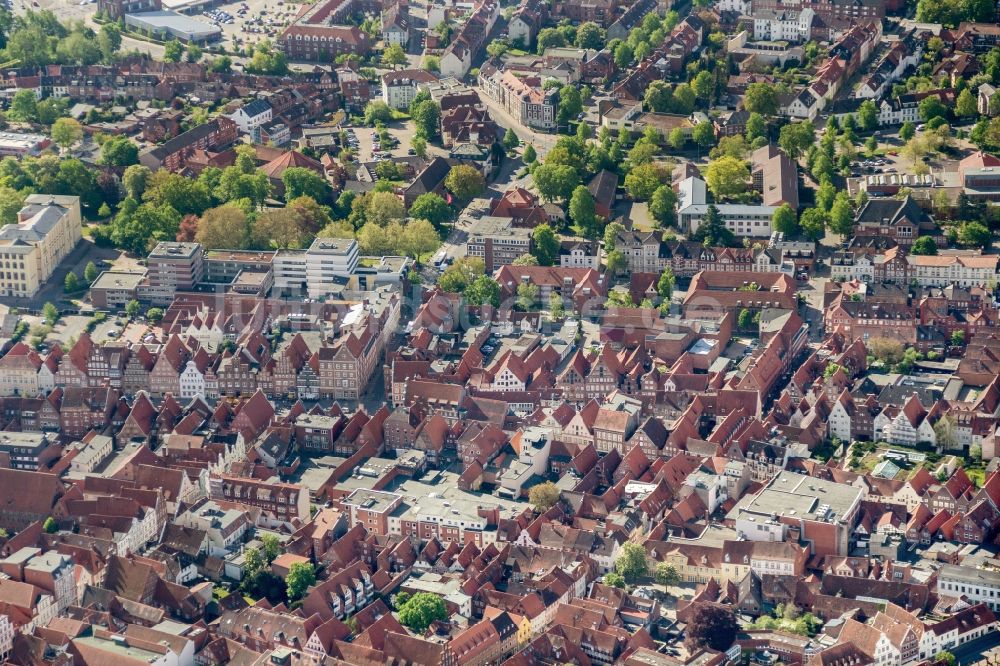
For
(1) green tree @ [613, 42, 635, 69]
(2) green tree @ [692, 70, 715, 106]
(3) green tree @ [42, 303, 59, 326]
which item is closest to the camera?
(3) green tree @ [42, 303, 59, 326]

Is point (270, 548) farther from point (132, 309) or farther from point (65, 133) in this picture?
point (65, 133)

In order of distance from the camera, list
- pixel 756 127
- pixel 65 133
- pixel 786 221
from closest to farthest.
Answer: pixel 786 221, pixel 756 127, pixel 65 133

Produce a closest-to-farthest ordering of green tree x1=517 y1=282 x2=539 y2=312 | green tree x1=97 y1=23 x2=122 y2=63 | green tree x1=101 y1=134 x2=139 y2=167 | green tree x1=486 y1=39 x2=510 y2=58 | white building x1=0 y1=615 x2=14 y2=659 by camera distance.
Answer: white building x1=0 y1=615 x2=14 y2=659 < green tree x1=517 y1=282 x2=539 y2=312 < green tree x1=101 y1=134 x2=139 y2=167 < green tree x1=486 y1=39 x2=510 y2=58 < green tree x1=97 y1=23 x2=122 y2=63

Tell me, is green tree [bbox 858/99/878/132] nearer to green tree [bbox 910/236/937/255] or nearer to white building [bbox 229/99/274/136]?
green tree [bbox 910/236/937/255]

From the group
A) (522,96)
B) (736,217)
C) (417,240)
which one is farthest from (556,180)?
(522,96)

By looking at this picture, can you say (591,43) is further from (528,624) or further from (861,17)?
(528,624)

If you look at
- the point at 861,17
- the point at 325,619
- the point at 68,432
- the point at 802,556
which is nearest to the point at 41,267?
the point at 68,432

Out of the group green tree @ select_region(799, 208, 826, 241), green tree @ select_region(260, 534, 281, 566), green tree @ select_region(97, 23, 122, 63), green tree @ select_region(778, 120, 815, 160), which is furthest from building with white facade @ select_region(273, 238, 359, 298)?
green tree @ select_region(97, 23, 122, 63)

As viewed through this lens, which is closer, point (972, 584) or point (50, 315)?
point (972, 584)
